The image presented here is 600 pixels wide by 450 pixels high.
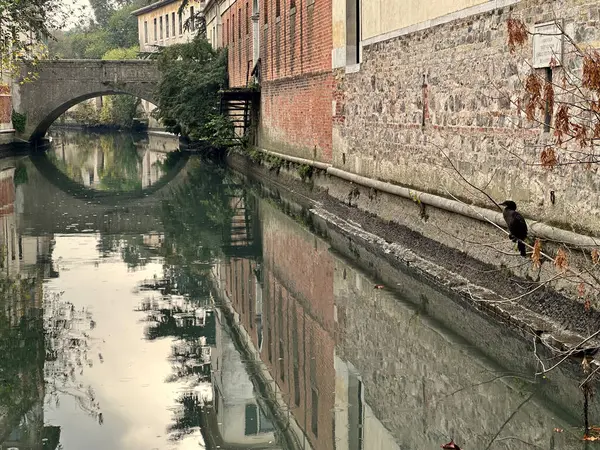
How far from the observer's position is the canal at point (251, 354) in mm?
7309

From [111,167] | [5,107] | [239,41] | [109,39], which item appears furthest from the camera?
[109,39]

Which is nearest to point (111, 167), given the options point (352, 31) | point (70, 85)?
point (70, 85)

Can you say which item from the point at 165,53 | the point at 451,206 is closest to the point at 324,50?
the point at 451,206

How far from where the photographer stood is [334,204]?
20.0 m

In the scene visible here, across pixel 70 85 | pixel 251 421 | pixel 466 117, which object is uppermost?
pixel 70 85

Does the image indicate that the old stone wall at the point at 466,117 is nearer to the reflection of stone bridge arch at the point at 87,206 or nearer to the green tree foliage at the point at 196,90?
the reflection of stone bridge arch at the point at 87,206

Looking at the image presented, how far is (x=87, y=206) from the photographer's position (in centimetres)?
2394

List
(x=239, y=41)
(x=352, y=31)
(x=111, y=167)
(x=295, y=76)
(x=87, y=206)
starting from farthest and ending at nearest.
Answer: (x=239, y=41) < (x=111, y=167) < (x=295, y=76) < (x=87, y=206) < (x=352, y=31)

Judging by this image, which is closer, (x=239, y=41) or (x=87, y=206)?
(x=87, y=206)

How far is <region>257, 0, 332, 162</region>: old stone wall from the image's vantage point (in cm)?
2291

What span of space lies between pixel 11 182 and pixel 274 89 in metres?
7.93

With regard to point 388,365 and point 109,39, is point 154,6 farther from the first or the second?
point 388,365

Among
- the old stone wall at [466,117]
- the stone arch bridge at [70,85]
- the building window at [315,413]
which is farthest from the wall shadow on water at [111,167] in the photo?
the building window at [315,413]

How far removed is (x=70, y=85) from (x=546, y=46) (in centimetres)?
4338
